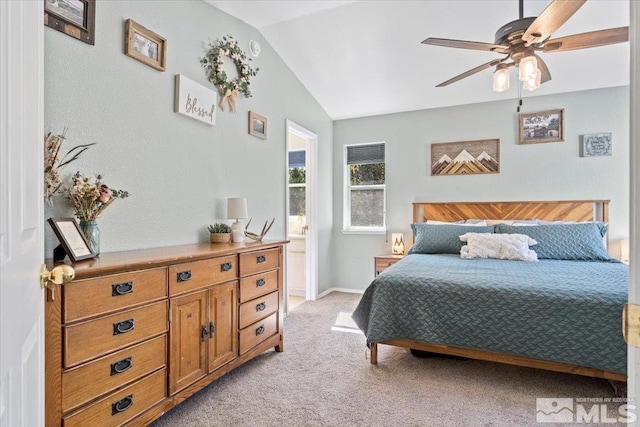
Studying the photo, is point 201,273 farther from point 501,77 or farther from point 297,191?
point 297,191

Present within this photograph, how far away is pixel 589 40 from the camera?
83.7 inches

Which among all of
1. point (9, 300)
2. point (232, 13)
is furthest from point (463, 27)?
point (9, 300)

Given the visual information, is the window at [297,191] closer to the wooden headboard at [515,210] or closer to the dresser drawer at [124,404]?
the wooden headboard at [515,210]

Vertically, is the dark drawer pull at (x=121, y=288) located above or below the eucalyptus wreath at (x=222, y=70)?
below

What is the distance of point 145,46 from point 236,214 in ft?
4.30

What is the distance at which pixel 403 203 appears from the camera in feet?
15.6

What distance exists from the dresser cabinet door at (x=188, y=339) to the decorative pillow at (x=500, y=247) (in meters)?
2.51

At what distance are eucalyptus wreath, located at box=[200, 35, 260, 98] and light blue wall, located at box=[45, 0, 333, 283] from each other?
2.9 inches

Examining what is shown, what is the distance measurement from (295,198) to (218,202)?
7.33 feet

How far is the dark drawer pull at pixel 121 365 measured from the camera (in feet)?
5.11

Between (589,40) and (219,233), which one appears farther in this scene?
(219,233)

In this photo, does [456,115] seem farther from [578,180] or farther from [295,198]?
[295,198]

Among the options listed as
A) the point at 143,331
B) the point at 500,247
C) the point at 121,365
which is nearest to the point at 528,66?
the point at 500,247

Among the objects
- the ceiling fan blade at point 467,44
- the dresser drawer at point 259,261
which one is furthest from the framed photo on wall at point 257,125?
the ceiling fan blade at point 467,44
